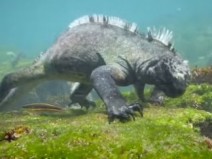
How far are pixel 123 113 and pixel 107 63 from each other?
2.87 meters

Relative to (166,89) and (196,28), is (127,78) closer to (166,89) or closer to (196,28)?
(166,89)

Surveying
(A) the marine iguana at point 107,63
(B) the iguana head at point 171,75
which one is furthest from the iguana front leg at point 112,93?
(B) the iguana head at point 171,75

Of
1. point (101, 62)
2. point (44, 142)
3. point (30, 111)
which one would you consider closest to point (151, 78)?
point (101, 62)

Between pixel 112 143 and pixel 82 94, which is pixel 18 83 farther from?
pixel 112 143

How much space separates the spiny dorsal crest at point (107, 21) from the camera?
40.0ft

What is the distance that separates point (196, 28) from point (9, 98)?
42.0m

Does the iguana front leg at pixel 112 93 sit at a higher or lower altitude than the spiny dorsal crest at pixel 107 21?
lower

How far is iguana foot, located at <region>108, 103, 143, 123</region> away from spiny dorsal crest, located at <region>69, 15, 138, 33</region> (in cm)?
373

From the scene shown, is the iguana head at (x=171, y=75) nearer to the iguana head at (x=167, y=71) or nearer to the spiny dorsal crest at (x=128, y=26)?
the iguana head at (x=167, y=71)

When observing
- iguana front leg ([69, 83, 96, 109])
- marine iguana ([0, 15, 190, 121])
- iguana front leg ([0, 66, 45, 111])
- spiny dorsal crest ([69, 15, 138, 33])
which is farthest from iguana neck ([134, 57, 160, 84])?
iguana front leg ([0, 66, 45, 111])

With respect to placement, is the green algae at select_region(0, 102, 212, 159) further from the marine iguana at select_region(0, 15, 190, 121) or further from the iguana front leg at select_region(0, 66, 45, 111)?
the iguana front leg at select_region(0, 66, 45, 111)

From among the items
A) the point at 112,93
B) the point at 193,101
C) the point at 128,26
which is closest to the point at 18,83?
the point at 128,26

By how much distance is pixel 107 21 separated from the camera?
12602mm

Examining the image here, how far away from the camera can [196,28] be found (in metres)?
51.8
